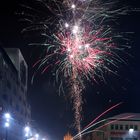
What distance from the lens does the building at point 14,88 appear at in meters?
64.4

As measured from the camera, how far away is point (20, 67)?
87.8m


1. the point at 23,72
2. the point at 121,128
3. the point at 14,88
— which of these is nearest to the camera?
the point at 14,88

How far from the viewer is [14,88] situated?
77625mm

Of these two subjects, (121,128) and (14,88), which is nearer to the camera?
(14,88)

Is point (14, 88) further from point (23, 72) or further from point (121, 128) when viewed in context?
point (121, 128)

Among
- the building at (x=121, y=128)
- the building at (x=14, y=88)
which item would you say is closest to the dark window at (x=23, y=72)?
the building at (x=14, y=88)

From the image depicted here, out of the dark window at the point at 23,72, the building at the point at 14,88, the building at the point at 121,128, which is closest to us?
the building at the point at 14,88

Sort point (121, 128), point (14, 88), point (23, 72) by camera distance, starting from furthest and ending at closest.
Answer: point (121, 128) → point (23, 72) → point (14, 88)

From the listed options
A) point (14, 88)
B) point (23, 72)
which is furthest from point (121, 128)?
point (14, 88)

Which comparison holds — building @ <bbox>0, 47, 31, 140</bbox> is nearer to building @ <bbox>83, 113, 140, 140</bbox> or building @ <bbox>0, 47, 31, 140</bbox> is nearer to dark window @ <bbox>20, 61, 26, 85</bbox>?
dark window @ <bbox>20, 61, 26, 85</bbox>

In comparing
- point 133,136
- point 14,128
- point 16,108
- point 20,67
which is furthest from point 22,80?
point 133,136

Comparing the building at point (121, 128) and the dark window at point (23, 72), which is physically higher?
the dark window at point (23, 72)

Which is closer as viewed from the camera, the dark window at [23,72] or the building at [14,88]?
the building at [14,88]

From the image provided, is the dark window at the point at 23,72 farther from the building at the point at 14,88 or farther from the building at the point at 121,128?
the building at the point at 121,128
